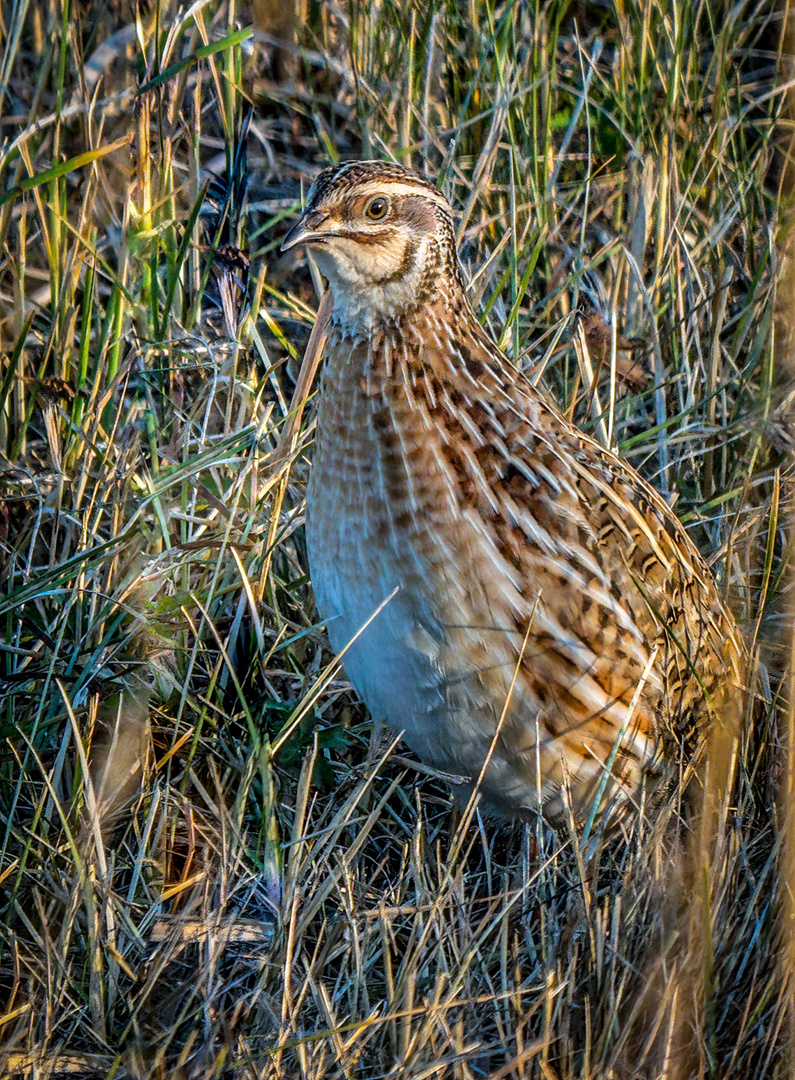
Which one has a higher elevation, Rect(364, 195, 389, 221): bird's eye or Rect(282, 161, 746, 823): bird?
Rect(364, 195, 389, 221): bird's eye

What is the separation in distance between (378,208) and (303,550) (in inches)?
49.3

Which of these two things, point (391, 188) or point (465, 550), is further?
point (391, 188)

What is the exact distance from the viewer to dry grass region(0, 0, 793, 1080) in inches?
94.0

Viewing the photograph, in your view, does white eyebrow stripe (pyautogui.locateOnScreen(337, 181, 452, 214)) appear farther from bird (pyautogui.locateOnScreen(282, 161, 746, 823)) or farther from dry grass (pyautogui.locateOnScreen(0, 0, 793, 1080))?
dry grass (pyautogui.locateOnScreen(0, 0, 793, 1080))

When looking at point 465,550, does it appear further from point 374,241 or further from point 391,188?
point 391,188

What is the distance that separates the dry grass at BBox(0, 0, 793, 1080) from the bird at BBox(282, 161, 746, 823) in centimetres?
19

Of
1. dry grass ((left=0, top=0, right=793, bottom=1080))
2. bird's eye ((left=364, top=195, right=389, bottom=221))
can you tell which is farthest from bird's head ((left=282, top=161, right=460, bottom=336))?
dry grass ((left=0, top=0, right=793, bottom=1080))

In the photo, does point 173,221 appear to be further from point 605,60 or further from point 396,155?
point 605,60

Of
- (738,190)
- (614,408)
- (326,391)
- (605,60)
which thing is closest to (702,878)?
(326,391)

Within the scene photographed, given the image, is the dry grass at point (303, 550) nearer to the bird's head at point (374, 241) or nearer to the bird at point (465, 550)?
the bird at point (465, 550)

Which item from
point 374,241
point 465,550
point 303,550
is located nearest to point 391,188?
point 374,241

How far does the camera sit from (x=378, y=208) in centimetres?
272

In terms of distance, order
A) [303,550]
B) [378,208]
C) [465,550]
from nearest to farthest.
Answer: [465,550] → [378,208] → [303,550]

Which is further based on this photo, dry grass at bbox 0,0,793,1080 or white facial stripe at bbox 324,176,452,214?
white facial stripe at bbox 324,176,452,214
